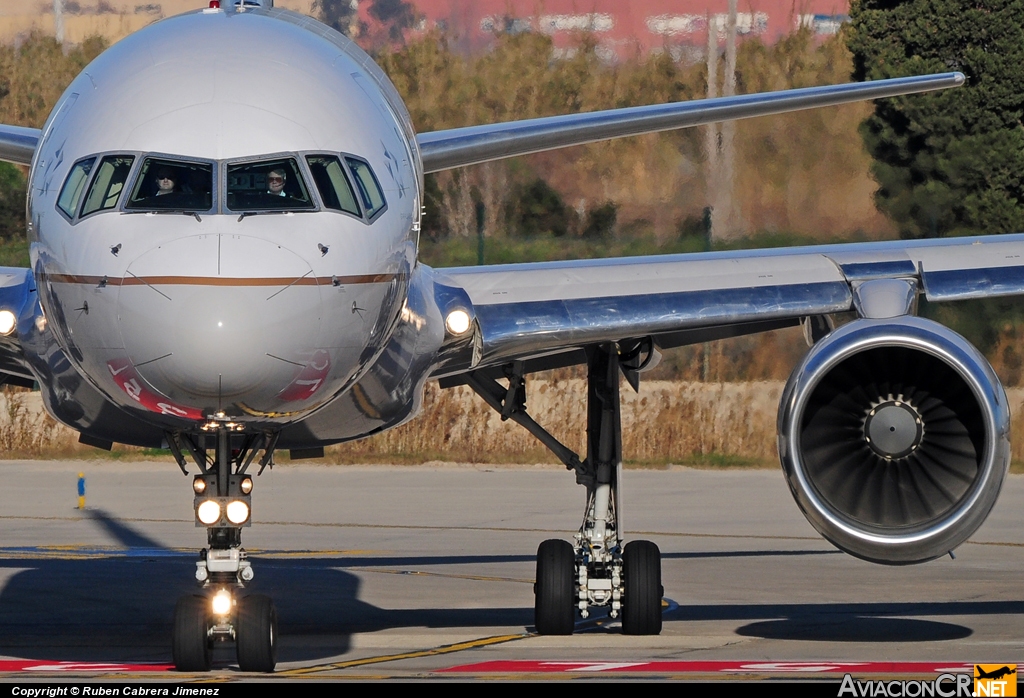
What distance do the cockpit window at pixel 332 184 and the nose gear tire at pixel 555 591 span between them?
4472mm

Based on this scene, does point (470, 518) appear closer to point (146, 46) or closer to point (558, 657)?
point (558, 657)

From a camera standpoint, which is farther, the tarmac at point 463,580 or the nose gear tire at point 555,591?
the nose gear tire at point 555,591

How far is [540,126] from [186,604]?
4.84 m

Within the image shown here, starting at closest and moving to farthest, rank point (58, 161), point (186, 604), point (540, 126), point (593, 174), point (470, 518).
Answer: point (58, 161)
point (186, 604)
point (540, 126)
point (470, 518)
point (593, 174)

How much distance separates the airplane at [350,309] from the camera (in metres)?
8.88

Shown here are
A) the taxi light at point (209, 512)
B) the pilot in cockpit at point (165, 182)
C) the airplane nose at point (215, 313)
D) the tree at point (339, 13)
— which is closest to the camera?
the airplane nose at point (215, 313)

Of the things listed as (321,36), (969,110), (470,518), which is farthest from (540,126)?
(969,110)

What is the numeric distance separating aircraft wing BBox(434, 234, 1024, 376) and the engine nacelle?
0.76 m

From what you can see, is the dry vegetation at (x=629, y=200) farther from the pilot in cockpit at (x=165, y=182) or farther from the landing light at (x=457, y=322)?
the pilot in cockpit at (x=165, y=182)

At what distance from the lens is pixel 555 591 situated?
43.4ft

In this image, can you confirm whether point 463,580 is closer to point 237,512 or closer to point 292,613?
point 292,613

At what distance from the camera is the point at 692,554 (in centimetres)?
→ 1888

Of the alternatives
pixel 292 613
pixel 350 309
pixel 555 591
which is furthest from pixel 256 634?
pixel 292 613

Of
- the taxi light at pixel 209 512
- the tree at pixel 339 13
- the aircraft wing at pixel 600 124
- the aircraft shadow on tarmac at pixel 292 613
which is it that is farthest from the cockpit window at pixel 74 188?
the tree at pixel 339 13
